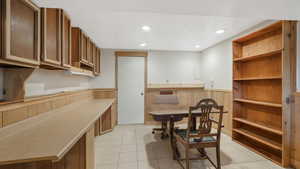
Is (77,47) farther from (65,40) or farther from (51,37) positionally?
(51,37)

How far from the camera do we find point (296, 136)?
1992 millimetres

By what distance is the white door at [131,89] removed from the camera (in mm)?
4246

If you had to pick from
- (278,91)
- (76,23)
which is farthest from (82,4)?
(278,91)

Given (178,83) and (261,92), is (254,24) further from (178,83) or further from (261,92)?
(178,83)

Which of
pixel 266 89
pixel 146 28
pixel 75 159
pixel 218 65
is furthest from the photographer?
pixel 218 65

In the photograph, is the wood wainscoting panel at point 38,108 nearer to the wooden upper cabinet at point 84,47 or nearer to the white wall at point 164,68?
the wooden upper cabinet at point 84,47

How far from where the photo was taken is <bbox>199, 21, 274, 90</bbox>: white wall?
3305 millimetres

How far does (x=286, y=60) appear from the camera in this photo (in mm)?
2025

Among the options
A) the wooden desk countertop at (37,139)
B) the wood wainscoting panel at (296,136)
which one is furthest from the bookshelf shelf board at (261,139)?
the wooden desk countertop at (37,139)

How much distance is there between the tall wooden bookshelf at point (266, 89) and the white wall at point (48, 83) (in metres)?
3.28

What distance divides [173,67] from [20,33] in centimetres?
385

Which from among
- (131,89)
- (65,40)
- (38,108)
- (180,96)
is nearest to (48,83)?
(38,108)

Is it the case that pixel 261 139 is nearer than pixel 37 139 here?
No

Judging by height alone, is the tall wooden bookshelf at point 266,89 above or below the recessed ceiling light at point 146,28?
below
